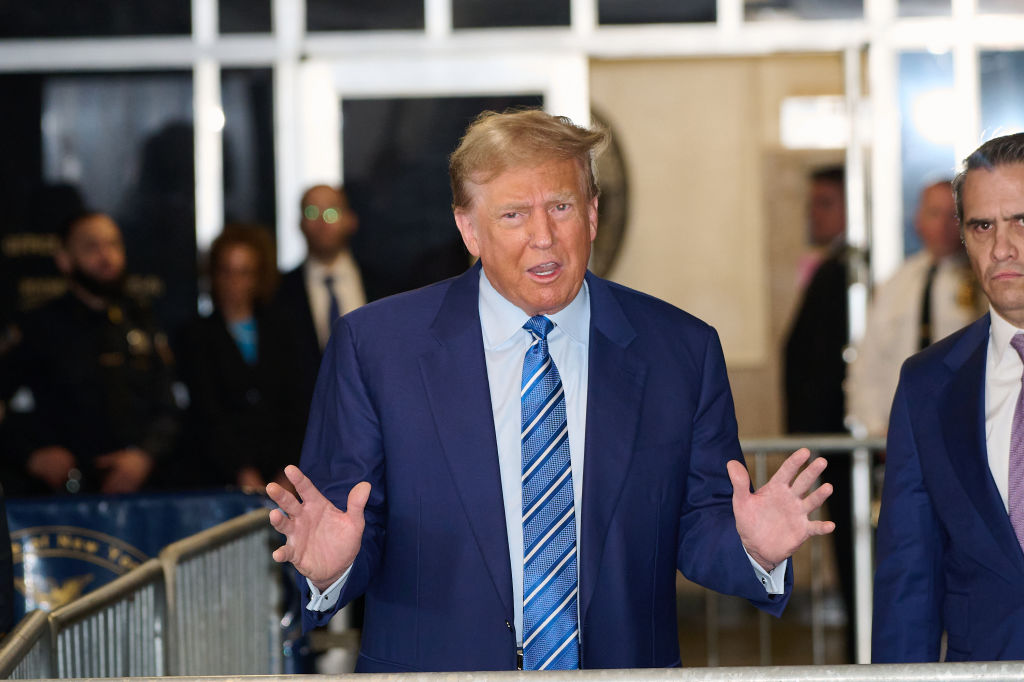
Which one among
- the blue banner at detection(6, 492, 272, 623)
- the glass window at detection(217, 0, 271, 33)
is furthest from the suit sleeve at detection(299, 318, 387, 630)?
the glass window at detection(217, 0, 271, 33)

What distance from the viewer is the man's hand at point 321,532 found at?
2.54 meters

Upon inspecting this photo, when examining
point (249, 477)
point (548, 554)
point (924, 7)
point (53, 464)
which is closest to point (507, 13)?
point (924, 7)

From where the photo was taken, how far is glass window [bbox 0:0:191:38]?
7.74m

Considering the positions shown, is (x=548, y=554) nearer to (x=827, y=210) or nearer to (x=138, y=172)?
(x=138, y=172)

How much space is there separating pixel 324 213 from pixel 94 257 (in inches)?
43.8

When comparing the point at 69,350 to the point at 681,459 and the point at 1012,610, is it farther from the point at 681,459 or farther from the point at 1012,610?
the point at 1012,610

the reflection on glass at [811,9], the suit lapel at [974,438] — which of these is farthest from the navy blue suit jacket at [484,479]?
the reflection on glass at [811,9]

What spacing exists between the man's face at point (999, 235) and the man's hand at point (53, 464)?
169 inches

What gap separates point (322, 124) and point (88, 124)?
4.23 feet

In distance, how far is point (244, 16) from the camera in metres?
7.82

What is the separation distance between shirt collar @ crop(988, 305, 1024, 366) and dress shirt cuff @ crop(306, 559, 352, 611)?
1447 mm

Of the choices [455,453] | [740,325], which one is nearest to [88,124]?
[740,325]

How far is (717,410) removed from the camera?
290cm

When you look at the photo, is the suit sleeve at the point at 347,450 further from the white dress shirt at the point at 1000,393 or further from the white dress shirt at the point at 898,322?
the white dress shirt at the point at 898,322
